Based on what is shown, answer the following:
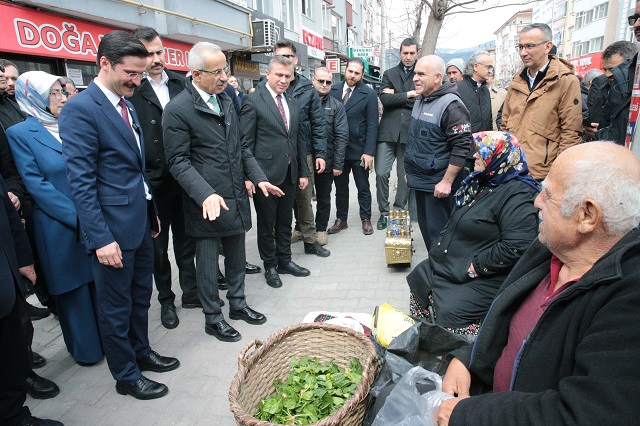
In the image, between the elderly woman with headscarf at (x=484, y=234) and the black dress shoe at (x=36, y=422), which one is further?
the elderly woman with headscarf at (x=484, y=234)

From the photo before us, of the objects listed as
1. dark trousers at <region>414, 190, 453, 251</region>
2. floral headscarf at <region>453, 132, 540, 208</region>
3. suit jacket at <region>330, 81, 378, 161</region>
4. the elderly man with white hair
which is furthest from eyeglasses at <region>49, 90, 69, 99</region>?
suit jacket at <region>330, 81, 378, 161</region>

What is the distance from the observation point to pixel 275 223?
468cm

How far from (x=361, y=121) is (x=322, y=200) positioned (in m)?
1.30

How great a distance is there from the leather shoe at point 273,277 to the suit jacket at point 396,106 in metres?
2.70

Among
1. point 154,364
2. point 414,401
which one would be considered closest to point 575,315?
point 414,401

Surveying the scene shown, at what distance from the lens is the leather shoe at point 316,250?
5316 mm

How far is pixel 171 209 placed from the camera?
3.79 meters

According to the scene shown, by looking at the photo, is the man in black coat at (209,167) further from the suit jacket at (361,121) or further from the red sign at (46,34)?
the red sign at (46,34)

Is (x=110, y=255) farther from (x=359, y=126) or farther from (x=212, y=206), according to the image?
(x=359, y=126)

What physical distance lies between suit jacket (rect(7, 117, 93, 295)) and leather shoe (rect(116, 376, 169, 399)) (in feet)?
2.51

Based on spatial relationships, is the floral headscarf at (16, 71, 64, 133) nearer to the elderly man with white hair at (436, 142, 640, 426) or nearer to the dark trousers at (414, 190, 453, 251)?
the elderly man with white hair at (436, 142, 640, 426)

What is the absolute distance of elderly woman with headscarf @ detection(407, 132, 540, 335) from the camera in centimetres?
259

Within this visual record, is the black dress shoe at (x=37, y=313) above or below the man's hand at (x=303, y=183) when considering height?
below

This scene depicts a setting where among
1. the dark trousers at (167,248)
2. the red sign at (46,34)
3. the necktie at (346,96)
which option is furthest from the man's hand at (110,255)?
the red sign at (46,34)
